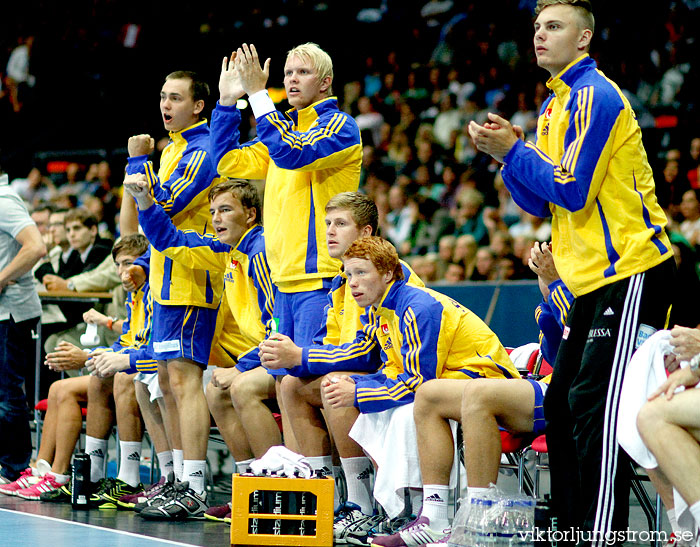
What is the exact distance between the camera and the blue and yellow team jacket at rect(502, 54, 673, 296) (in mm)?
3457

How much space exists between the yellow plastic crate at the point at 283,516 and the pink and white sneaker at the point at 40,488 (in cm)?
186

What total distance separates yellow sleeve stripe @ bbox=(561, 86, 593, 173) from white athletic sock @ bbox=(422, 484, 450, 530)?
1.38 metres

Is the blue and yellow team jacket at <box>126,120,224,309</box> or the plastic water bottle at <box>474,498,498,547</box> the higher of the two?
the blue and yellow team jacket at <box>126,120,224,309</box>

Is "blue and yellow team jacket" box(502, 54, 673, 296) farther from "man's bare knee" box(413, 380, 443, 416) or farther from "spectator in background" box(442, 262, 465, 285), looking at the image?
"spectator in background" box(442, 262, 465, 285)

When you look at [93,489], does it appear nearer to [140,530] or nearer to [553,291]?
[140,530]

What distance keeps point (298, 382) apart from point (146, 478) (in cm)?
274

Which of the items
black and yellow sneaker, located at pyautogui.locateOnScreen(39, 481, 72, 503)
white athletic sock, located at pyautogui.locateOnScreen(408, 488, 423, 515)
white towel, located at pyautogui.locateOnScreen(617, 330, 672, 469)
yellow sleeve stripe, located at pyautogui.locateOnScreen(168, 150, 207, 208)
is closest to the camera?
white towel, located at pyautogui.locateOnScreen(617, 330, 672, 469)

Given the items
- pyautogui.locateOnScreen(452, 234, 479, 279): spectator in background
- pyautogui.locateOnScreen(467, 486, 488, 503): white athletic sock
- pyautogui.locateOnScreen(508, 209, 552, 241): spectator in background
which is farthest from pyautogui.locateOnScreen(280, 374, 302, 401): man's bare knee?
pyautogui.locateOnScreen(508, 209, 552, 241): spectator in background

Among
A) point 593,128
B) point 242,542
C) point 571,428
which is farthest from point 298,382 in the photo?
point 593,128

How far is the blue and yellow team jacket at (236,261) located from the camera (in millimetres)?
5254

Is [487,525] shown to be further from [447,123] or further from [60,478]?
[447,123]

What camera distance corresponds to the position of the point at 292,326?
197 inches

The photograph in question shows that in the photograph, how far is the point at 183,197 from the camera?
18.0 ft

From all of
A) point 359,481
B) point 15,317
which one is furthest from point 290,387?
point 15,317
